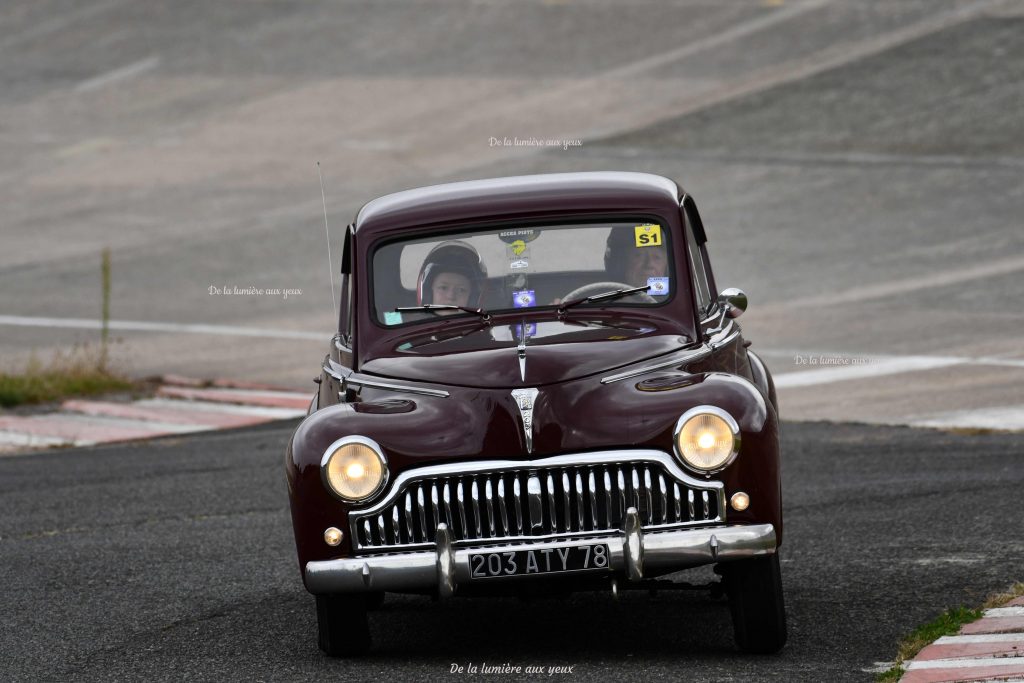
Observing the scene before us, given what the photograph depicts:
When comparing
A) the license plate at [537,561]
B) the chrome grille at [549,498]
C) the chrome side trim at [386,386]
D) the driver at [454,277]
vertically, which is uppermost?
the driver at [454,277]

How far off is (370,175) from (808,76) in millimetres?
7689

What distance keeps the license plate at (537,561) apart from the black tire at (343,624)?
75 centimetres

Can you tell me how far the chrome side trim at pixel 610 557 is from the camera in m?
6.47

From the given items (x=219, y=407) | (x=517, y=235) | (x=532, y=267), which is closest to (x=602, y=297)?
(x=532, y=267)

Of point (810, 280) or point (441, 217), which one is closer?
point (441, 217)

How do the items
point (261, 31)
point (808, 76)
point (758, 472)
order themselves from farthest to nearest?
point (261, 31) < point (808, 76) < point (758, 472)

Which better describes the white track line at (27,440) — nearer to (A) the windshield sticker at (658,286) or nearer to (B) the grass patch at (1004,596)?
(A) the windshield sticker at (658,286)

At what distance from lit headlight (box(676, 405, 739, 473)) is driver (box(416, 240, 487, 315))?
1.56 metres

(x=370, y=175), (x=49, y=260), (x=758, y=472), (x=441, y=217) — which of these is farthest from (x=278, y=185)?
(x=758, y=472)

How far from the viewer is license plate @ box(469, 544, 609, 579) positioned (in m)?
6.51

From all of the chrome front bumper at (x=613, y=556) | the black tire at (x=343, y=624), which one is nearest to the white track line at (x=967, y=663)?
the chrome front bumper at (x=613, y=556)

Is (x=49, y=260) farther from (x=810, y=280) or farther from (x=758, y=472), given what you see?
(x=758, y=472)

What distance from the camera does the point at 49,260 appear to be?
24297 millimetres

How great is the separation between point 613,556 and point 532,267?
1825 millimetres
